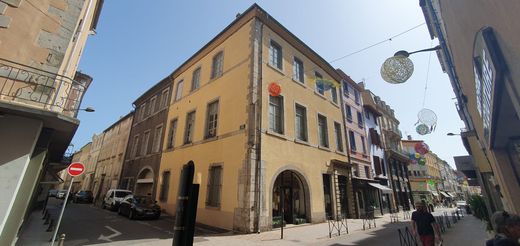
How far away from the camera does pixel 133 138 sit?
24.6 meters

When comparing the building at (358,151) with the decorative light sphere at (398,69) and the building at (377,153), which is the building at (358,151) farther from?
the decorative light sphere at (398,69)

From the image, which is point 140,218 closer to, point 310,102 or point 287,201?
point 287,201

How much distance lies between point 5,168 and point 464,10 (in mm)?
9647

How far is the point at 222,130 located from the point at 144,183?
11.4 metres

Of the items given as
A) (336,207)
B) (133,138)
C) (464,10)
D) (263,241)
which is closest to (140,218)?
(263,241)

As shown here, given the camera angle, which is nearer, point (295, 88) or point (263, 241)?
point (263, 241)

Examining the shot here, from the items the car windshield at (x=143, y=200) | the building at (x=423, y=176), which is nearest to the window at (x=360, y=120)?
the building at (x=423, y=176)

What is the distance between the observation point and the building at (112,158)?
2534 cm

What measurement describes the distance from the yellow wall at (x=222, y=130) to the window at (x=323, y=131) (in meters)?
6.93

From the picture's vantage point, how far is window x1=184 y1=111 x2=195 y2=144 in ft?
52.4

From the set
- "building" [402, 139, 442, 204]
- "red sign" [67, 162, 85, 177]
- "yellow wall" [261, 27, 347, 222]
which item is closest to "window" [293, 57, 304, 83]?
"yellow wall" [261, 27, 347, 222]

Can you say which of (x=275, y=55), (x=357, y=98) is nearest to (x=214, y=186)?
(x=275, y=55)

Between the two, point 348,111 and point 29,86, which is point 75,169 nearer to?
point 29,86

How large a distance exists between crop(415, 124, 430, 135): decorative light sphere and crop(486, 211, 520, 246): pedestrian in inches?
428
